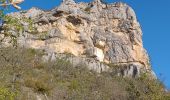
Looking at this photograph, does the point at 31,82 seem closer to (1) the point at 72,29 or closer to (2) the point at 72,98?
(2) the point at 72,98

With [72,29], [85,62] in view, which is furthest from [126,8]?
[85,62]

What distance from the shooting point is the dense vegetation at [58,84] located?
27964mm

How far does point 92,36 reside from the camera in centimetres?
7531

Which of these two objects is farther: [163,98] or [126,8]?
[126,8]

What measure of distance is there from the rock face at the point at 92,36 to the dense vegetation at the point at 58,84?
15.4 ft

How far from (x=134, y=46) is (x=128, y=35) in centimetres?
232

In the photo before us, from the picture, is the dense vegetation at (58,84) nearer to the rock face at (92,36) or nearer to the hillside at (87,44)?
the hillside at (87,44)

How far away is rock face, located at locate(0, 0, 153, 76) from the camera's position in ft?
232

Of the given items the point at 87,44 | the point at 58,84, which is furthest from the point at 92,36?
the point at 58,84

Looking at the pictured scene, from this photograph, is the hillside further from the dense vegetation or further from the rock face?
the dense vegetation

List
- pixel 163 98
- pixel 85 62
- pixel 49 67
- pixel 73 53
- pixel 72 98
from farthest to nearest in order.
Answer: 1. pixel 73 53
2. pixel 85 62
3. pixel 49 67
4. pixel 72 98
5. pixel 163 98

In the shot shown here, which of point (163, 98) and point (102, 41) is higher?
point (102, 41)

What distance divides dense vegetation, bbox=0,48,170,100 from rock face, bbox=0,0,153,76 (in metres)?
4.69

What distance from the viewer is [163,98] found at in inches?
1074
